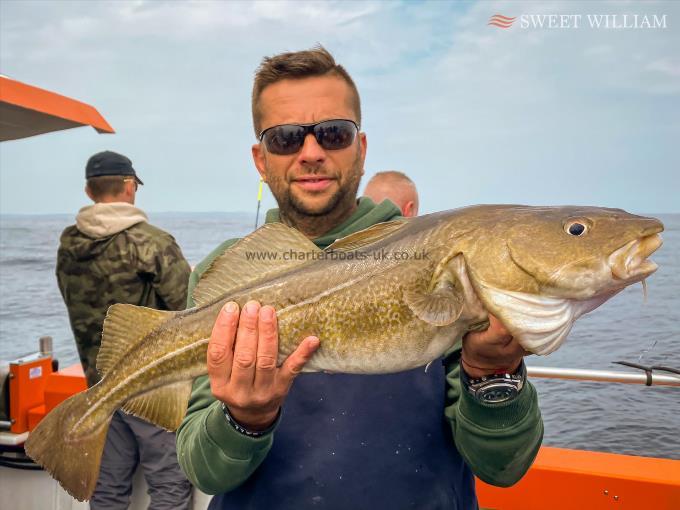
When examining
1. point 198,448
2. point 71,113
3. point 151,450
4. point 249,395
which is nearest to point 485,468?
point 249,395

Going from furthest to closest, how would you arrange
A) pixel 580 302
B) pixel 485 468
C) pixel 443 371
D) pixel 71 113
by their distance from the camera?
1. pixel 71 113
2. pixel 443 371
3. pixel 485 468
4. pixel 580 302

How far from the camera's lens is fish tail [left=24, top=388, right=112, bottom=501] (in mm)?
2352

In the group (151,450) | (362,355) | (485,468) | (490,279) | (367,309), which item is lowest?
(151,450)

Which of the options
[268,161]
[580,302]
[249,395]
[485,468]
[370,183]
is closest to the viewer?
[580,302]

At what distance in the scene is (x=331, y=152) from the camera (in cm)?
261

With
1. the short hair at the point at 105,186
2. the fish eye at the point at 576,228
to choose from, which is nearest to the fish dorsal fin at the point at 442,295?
the fish eye at the point at 576,228

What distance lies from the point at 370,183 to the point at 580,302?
15.6 ft

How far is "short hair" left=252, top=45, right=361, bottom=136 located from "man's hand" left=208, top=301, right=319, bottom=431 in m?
1.11

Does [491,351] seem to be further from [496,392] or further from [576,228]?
[576,228]

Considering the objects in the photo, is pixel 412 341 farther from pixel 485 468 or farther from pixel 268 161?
pixel 268 161

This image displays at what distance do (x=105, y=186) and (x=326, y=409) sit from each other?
3.49 meters

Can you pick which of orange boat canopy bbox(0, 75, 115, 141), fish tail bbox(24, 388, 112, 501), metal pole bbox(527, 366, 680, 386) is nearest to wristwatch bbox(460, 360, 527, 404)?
fish tail bbox(24, 388, 112, 501)

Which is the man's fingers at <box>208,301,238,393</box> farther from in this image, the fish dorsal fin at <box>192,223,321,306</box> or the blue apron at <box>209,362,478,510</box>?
the blue apron at <box>209,362,478,510</box>

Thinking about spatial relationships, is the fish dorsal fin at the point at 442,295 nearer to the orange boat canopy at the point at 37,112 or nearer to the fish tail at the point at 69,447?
the fish tail at the point at 69,447
